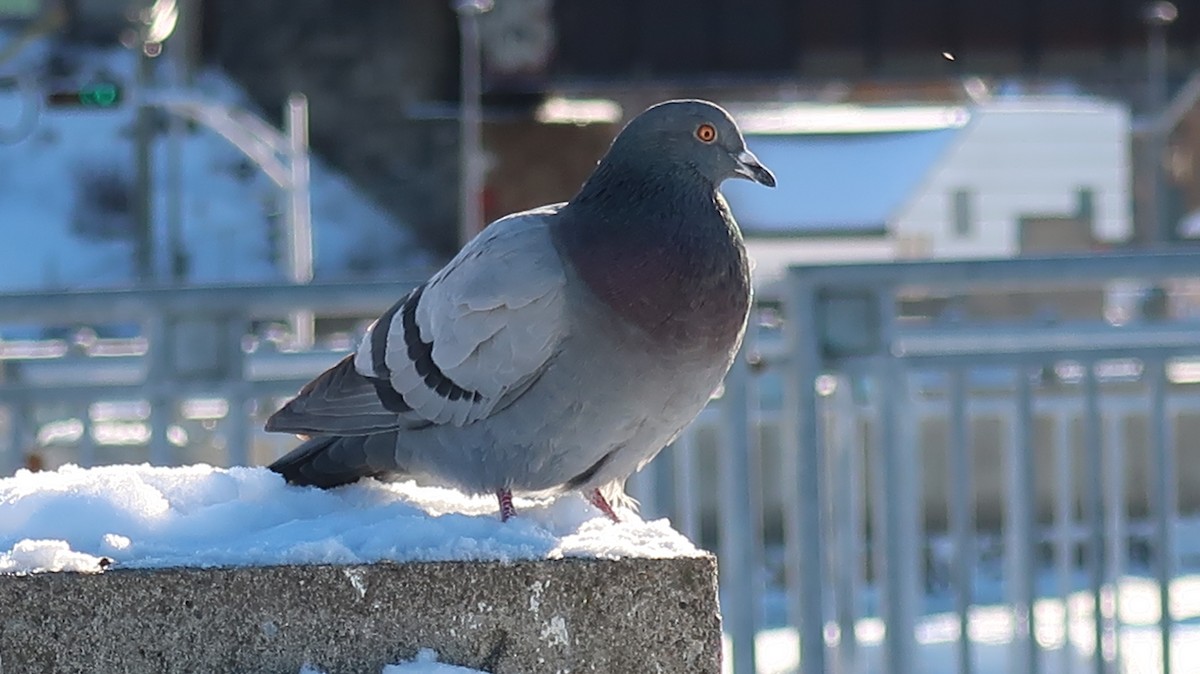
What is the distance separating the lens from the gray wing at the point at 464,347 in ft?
7.95

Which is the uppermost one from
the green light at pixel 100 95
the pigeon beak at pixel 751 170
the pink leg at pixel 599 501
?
the green light at pixel 100 95

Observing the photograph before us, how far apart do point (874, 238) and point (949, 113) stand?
7.84 feet

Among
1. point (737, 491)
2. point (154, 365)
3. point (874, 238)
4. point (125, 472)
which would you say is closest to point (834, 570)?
point (737, 491)

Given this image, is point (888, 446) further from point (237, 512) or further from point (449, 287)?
point (237, 512)

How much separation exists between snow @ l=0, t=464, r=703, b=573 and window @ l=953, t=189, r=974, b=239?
17.7 meters

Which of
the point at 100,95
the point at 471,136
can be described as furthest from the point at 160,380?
the point at 471,136

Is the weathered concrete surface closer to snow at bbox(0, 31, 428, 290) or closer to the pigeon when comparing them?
the pigeon

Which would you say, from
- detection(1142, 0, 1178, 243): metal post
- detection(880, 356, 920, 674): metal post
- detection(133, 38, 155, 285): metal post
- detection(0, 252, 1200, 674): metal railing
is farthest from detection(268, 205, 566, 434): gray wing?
detection(1142, 0, 1178, 243): metal post

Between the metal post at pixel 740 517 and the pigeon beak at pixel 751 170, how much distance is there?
113 centimetres

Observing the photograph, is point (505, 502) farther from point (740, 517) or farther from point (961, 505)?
point (961, 505)

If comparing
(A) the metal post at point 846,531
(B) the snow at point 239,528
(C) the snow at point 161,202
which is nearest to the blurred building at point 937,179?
(C) the snow at point 161,202

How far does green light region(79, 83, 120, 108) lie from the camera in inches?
465

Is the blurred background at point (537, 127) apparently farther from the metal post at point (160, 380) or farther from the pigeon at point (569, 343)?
the pigeon at point (569, 343)

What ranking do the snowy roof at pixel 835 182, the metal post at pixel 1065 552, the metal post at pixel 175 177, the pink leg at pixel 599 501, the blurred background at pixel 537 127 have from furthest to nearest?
the snowy roof at pixel 835 182 < the blurred background at pixel 537 127 < the metal post at pixel 175 177 < the metal post at pixel 1065 552 < the pink leg at pixel 599 501
